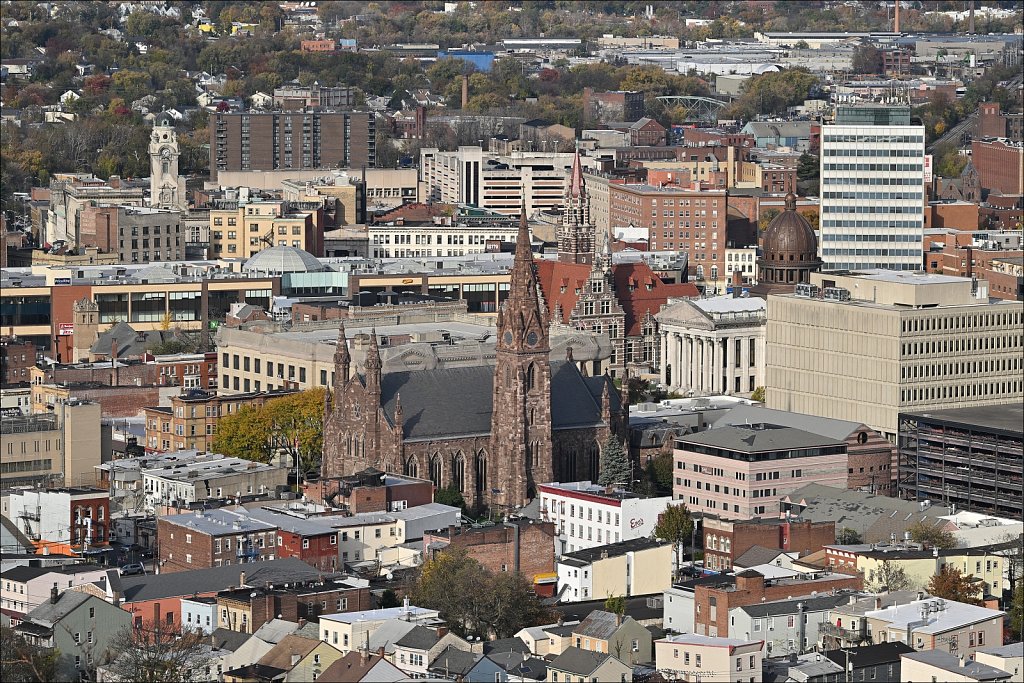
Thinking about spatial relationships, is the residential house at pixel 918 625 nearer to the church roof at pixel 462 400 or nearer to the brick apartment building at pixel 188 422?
the church roof at pixel 462 400

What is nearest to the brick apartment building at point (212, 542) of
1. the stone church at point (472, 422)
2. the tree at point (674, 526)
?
the stone church at point (472, 422)

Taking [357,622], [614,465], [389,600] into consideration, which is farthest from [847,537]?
[357,622]

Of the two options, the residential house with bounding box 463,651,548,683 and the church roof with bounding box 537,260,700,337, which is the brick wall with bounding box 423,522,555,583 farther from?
the church roof with bounding box 537,260,700,337

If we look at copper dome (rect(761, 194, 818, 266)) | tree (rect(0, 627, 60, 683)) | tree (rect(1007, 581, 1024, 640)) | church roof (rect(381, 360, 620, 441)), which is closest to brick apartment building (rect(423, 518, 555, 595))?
church roof (rect(381, 360, 620, 441))

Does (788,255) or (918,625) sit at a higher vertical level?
(788,255)

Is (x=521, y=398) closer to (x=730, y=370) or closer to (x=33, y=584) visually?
(x=33, y=584)

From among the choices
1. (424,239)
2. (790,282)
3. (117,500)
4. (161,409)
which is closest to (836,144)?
(790,282)
